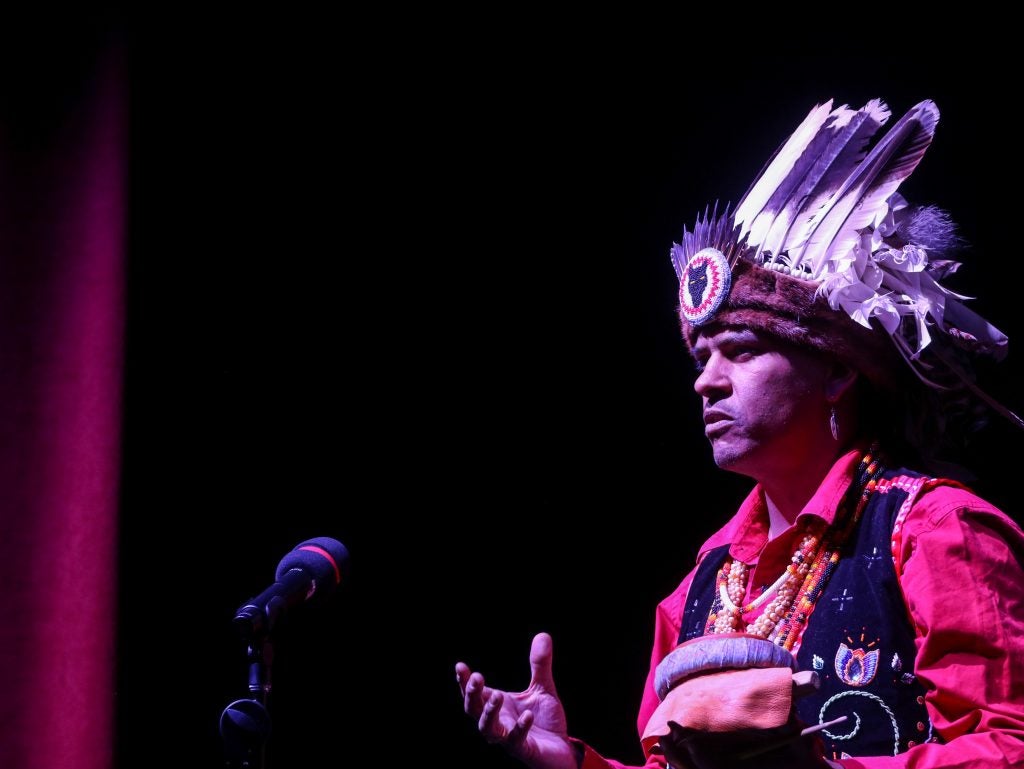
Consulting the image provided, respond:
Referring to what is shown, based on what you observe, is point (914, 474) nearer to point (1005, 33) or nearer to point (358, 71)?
point (1005, 33)

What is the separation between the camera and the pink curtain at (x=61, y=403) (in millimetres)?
2848

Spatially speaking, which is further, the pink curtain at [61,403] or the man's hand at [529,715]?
the pink curtain at [61,403]

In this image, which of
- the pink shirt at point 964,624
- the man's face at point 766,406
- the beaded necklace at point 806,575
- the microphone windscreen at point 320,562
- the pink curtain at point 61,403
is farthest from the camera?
the pink curtain at point 61,403

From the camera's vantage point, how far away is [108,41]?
3.04 m

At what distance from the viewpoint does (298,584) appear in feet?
5.62

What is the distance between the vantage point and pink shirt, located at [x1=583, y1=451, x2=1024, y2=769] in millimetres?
1521

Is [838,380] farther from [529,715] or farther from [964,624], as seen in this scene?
[529,715]

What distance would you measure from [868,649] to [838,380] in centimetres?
55

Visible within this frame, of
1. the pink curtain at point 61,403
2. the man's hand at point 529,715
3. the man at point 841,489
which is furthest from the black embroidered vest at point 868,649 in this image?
the pink curtain at point 61,403

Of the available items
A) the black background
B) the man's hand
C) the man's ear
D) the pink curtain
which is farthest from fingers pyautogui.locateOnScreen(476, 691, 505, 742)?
the pink curtain

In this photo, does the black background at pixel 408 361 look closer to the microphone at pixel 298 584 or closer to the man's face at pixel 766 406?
the man's face at pixel 766 406

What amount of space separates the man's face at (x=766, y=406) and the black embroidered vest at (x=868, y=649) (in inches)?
7.3

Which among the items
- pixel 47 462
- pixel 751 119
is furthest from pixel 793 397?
pixel 47 462

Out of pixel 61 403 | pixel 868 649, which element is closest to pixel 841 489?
pixel 868 649
